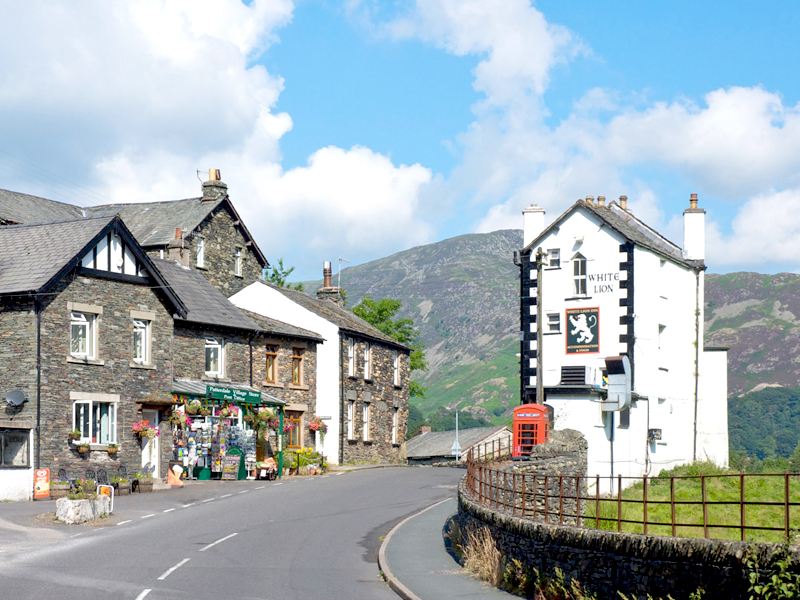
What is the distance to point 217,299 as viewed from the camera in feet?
139

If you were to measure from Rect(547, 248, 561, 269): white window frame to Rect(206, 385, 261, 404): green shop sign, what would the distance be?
13679 millimetres

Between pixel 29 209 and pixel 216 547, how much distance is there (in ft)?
109

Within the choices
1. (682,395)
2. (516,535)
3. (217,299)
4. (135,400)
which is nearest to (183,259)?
(217,299)

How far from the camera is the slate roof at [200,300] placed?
3919 centimetres

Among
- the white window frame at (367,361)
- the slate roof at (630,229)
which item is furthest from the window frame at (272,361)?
the slate roof at (630,229)

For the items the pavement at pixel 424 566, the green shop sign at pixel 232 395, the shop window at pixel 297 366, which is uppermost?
the shop window at pixel 297 366

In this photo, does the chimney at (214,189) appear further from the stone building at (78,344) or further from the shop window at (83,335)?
the shop window at (83,335)

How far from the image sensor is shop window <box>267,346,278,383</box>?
4359 cm

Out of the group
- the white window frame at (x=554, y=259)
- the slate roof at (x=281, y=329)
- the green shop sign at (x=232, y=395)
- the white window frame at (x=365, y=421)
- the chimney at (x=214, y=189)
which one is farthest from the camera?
the chimney at (x=214, y=189)

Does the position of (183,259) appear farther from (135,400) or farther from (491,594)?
(491,594)

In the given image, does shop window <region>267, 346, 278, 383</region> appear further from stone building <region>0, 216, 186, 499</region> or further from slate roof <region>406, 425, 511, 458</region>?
slate roof <region>406, 425, 511, 458</region>

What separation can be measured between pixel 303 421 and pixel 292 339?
3882mm

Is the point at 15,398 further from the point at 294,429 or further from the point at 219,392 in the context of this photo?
the point at 294,429

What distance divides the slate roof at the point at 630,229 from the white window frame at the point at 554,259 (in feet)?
3.00
